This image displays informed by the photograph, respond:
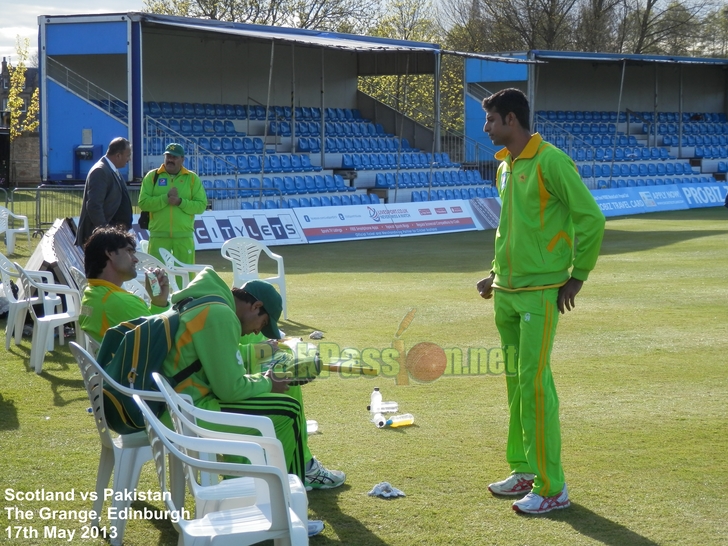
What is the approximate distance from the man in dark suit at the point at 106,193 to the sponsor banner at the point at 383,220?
11536 mm

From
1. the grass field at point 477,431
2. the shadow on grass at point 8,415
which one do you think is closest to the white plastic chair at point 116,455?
the grass field at point 477,431

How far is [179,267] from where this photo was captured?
1057cm

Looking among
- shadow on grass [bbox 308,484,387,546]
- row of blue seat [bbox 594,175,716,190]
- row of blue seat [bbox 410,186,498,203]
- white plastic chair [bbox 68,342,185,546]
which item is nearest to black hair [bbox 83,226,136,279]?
white plastic chair [bbox 68,342,185,546]

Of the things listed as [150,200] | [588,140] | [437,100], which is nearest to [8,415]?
[150,200]

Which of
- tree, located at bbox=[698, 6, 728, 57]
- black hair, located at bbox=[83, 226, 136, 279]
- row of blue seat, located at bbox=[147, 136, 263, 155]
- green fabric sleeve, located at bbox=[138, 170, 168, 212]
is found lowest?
black hair, located at bbox=[83, 226, 136, 279]

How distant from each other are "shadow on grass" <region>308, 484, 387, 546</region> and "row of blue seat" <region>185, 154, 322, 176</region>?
18.2 meters

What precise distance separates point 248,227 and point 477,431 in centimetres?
1436

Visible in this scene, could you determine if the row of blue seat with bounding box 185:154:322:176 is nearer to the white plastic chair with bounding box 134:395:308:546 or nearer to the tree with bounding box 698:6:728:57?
the white plastic chair with bounding box 134:395:308:546

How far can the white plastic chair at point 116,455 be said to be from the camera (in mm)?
4297

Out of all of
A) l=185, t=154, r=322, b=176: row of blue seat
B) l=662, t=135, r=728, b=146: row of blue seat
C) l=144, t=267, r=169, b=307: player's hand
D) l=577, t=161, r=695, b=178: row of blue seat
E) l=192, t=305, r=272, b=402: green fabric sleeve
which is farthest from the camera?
l=662, t=135, r=728, b=146: row of blue seat

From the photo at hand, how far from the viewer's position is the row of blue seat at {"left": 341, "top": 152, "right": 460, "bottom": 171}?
92.8ft

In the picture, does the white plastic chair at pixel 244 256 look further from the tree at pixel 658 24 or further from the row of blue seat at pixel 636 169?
the tree at pixel 658 24

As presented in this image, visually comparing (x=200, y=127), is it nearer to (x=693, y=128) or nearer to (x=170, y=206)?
(x=170, y=206)

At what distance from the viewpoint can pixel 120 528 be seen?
440 cm
